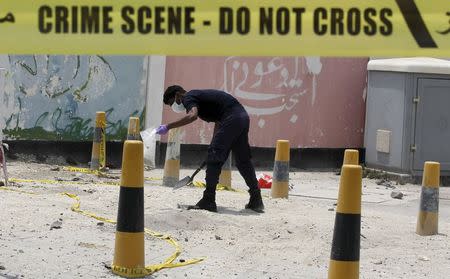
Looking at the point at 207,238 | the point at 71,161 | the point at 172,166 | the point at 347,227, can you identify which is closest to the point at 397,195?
the point at 172,166

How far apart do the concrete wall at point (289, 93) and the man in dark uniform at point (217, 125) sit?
5.77m

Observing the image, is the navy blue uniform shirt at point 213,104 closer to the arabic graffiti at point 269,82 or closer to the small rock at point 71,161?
the small rock at point 71,161

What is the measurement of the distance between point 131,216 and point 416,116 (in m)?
9.48

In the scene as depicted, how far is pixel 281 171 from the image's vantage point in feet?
36.6

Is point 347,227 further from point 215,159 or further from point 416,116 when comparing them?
point 416,116

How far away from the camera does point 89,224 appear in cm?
832

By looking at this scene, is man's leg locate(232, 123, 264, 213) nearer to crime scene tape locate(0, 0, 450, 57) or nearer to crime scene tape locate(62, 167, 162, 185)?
crime scene tape locate(62, 167, 162, 185)

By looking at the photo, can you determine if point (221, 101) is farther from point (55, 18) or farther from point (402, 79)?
point (402, 79)

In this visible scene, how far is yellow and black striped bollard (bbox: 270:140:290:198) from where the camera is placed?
11180 mm

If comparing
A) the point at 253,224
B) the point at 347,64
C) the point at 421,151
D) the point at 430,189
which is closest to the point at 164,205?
the point at 253,224

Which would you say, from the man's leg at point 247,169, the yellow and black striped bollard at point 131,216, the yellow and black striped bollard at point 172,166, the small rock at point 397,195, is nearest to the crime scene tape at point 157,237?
the yellow and black striped bollard at point 131,216

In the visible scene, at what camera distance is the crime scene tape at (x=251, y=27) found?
5.36 metres

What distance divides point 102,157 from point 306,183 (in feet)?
9.71

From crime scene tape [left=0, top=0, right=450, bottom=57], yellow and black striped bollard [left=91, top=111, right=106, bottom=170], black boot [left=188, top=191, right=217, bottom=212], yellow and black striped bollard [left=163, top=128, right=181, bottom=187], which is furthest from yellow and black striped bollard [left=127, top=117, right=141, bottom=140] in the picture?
crime scene tape [left=0, top=0, right=450, bottom=57]
